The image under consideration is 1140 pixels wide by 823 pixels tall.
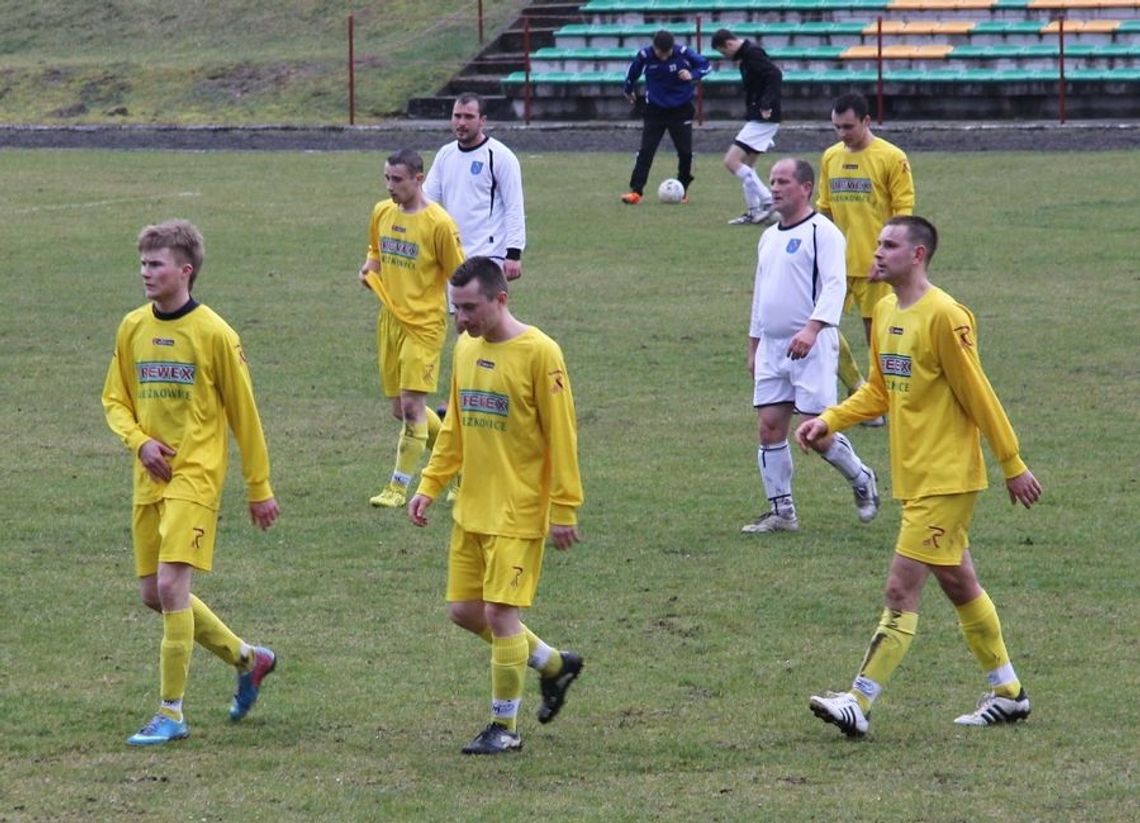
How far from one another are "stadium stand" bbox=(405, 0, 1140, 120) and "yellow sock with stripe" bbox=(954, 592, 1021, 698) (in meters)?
28.6

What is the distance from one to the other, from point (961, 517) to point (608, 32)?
3376 cm

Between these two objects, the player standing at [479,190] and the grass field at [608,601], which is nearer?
the grass field at [608,601]

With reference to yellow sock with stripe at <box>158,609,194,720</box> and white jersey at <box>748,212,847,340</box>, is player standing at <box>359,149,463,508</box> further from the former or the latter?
yellow sock with stripe at <box>158,609,194,720</box>

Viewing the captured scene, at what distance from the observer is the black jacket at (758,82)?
80.7 ft

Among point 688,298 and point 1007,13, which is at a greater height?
point 1007,13

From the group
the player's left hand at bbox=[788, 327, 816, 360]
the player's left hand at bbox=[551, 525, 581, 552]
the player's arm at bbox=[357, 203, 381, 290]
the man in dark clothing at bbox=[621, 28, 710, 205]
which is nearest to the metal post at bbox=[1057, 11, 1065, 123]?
the man in dark clothing at bbox=[621, 28, 710, 205]

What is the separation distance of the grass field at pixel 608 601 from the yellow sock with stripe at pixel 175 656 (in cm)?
18

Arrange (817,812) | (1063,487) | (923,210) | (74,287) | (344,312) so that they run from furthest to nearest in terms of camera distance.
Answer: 1. (923,210)
2. (74,287)
3. (344,312)
4. (1063,487)
5. (817,812)

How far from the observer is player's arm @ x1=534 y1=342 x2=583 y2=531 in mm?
7352

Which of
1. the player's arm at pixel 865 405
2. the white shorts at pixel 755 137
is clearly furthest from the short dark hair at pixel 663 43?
the player's arm at pixel 865 405

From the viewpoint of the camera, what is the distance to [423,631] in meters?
9.17

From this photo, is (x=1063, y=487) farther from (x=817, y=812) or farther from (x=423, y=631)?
(x=817, y=812)

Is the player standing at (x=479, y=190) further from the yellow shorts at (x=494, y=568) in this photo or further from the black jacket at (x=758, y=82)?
the black jacket at (x=758, y=82)

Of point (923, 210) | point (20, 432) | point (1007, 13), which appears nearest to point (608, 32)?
point (1007, 13)
